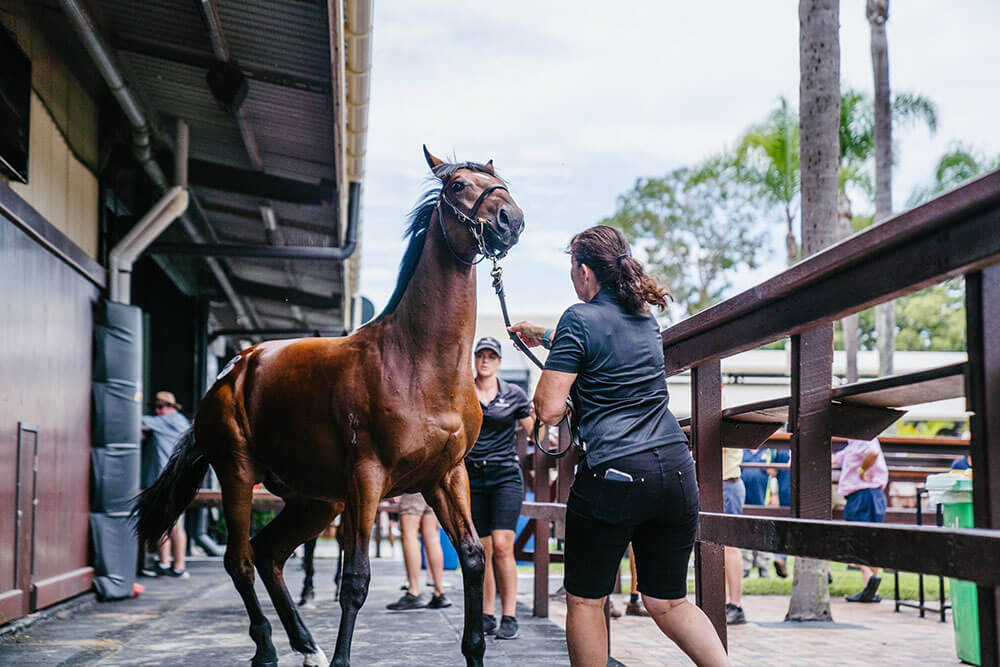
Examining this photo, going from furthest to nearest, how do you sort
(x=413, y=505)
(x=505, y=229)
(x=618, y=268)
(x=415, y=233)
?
(x=413, y=505)
(x=415, y=233)
(x=505, y=229)
(x=618, y=268)

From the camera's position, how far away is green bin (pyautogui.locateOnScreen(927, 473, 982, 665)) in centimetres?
604

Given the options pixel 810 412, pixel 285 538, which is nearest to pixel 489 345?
pixel 285 538

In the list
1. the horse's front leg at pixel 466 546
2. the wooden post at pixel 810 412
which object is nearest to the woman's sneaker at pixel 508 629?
the horse's front leg at pixel 466 546

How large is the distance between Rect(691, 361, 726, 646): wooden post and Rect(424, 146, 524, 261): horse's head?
99cm

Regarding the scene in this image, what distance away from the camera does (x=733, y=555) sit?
27.7 ft

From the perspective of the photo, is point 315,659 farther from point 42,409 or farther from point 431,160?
point 42,409

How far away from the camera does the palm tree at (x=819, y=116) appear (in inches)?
392

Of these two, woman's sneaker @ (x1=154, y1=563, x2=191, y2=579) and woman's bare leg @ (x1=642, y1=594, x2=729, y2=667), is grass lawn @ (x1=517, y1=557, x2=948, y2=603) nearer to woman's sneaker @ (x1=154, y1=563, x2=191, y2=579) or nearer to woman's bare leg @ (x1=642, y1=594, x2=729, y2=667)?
woman's sneaker @ (x1=154, y1=563, x2=191, y2=579)

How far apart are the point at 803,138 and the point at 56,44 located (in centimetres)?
664

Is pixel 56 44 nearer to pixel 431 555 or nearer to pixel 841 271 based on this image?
pixel 431 555

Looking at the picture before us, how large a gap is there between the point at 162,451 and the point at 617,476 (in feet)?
30.5

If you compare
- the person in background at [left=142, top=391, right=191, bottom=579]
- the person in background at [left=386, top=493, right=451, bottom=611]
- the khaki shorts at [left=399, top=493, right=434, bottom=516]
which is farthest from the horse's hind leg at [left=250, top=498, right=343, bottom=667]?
the person in background at [left=142, top=391, right=191, bottom=579]

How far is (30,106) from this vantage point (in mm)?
7562

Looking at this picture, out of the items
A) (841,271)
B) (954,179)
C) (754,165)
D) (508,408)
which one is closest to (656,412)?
(841,271)
